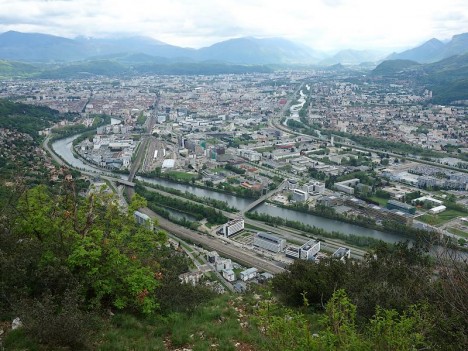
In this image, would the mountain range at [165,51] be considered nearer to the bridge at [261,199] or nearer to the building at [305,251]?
the bridge at [261,199]

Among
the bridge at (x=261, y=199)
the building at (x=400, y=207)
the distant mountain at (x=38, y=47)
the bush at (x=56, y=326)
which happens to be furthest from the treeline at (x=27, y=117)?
the distant mountain at (x=38, y=47)

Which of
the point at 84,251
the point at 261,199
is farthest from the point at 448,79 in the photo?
the point at 84,251

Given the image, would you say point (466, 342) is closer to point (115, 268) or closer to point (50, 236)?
point (115, 268)

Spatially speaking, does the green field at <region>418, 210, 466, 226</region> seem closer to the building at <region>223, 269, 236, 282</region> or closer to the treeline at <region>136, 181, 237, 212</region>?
the treeline at <region>136, 181, 237, 212</region>

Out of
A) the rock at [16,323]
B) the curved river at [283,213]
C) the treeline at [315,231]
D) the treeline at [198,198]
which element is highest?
the rock at [16,323]

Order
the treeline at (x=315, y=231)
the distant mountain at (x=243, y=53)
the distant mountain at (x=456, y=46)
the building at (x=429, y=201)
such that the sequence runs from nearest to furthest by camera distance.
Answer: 1. the treeline at (x=315, y=231)
2. the building at (x=429, y=201)
3. the distant mountain at (x=456, y=46)
4. the distant mountain at (x=243, y=53)

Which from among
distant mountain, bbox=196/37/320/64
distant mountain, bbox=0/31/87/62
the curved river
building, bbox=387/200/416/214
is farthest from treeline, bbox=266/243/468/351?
distant mountain, bbox=196/37/320/64
